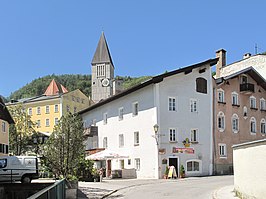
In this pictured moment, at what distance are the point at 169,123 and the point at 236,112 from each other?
925 cm

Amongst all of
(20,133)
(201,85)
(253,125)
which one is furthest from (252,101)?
(20,133)

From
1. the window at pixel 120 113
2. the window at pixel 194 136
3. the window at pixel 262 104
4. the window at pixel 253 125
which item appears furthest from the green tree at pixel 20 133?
the window at pixel 262 104

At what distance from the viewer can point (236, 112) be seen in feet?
140

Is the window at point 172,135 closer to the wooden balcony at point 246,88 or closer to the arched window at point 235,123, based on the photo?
the arched window at point 235,123

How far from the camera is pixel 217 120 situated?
4066 cm

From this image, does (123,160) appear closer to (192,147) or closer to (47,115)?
(192,147)

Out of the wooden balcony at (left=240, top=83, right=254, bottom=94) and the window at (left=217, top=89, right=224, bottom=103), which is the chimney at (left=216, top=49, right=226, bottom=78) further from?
the window at (left=217, top=89, right=224, bottom=103)

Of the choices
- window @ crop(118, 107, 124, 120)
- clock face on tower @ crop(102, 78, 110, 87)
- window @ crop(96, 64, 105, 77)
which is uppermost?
window @ crop(96, 64, 105, 77)

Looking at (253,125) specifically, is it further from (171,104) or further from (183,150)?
(171,104)

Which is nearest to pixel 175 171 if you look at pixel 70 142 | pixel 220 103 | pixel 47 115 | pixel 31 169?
pixel 220 103

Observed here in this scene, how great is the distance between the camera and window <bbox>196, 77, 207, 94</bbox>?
39.8m

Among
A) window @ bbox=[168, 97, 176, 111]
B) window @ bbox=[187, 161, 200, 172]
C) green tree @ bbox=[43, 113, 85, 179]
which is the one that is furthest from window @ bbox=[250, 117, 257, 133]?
green tree @ bbox=[43, 113, 85, 179]

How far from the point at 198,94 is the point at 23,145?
103ft

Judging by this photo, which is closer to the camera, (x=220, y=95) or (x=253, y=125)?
(x=220, y=95)
